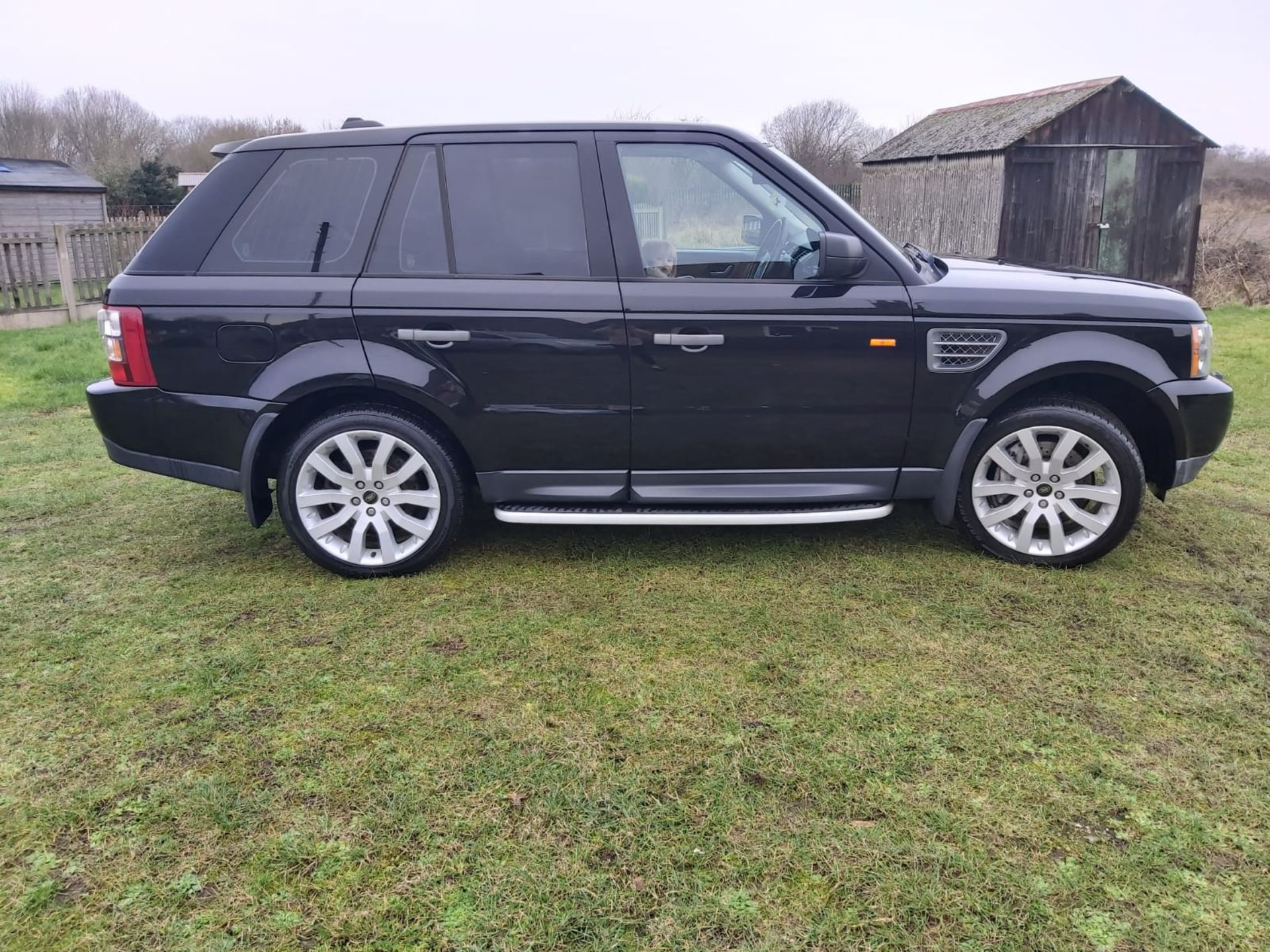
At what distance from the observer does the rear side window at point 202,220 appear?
12.9 feet

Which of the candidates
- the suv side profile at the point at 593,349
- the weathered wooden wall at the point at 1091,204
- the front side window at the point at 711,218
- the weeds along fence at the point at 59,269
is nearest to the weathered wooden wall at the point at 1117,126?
the weathered wooden wall at the point at 1091,204

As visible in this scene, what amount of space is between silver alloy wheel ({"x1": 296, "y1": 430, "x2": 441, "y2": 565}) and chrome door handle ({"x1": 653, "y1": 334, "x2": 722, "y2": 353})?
1.16 metres

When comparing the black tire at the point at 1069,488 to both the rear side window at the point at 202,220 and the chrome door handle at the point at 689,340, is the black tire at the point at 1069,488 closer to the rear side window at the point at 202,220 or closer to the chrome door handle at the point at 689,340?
the chrome door handle at the point at 689,340

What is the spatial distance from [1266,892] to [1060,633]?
1.38 m

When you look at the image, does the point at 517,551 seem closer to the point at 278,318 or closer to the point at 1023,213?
the point at 278,318

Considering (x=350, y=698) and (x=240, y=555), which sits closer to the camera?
(x=350, y=698)

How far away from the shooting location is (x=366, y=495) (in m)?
4.05

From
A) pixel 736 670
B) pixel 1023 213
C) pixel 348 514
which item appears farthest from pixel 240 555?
pixel 1023 213

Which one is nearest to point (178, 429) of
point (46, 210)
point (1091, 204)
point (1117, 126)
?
point (1091, 204)

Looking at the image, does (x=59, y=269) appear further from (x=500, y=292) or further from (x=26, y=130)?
(x=26, y=130)

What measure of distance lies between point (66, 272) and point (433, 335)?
1066 cm

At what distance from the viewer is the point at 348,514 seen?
4.05 m

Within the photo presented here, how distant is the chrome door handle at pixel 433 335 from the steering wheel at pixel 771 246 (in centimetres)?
129

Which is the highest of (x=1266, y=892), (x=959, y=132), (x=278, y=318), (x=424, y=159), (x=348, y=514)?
(x=959, y=132)
